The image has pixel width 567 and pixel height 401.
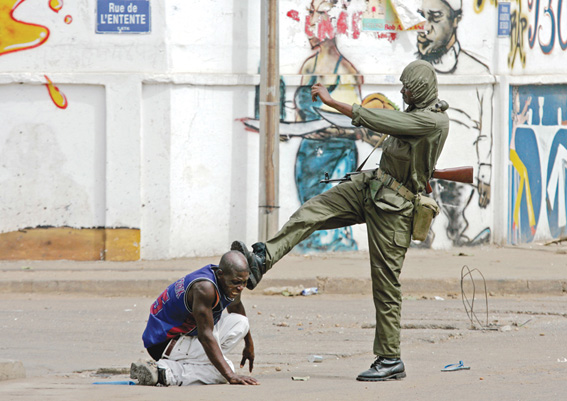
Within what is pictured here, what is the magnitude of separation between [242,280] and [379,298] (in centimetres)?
88

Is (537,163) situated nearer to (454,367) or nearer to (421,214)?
(454,367)

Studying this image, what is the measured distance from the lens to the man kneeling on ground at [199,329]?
5.23 meters

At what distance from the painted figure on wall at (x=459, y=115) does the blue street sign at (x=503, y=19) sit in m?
0.51

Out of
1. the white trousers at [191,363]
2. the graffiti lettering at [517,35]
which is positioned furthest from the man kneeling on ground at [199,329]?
the graffiti lettering at [517,35]

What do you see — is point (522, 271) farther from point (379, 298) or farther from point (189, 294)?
point (189, 294)

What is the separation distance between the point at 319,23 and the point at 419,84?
636 cm

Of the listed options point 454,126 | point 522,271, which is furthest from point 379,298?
point 454,126

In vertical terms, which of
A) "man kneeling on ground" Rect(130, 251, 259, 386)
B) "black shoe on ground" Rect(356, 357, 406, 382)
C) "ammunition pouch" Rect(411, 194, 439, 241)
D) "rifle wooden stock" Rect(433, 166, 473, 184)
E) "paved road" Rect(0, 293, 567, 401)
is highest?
"rifle wooden stock" Rect(433, 166, 473, 184)

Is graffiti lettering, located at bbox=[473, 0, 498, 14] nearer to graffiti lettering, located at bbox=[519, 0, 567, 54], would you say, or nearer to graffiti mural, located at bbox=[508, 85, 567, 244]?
graffiti lettering, located at bbox=[519, 0, 567, 54]

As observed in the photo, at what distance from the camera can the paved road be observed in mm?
5148

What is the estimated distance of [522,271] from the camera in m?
10.5

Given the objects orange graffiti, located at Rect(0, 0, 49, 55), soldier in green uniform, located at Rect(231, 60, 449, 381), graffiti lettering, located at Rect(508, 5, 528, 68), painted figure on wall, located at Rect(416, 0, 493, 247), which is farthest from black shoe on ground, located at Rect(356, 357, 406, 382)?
graffiti lettering, located at Rect(508, 5, 528, 68)

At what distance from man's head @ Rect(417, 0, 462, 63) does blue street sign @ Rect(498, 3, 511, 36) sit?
24.0 inches

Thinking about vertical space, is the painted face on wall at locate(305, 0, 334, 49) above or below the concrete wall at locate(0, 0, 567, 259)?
above
